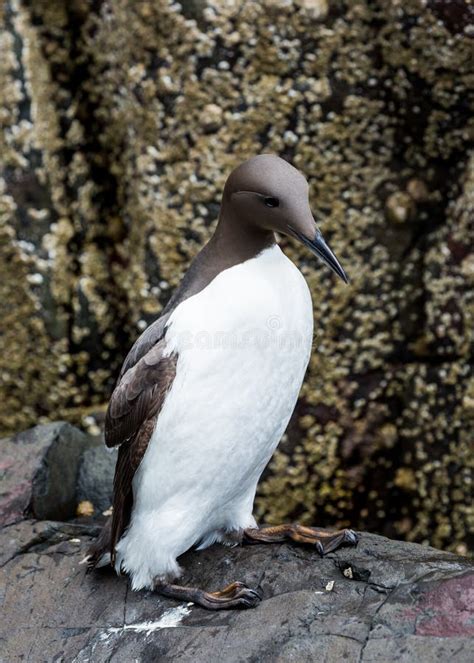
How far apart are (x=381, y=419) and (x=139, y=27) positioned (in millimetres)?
2535

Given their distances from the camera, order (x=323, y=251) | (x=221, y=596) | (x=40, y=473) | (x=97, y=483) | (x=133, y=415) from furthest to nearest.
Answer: (x=97, y=483) < (x=40, y=473) < (x=133, y=415) < (x=221, y=596) < (x=323, y=251)

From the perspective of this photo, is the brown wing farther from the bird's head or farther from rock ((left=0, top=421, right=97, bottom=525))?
rock ((left=0, top=421, right=97, bottom=525))

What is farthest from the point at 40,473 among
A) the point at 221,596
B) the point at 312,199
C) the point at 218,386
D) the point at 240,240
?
the point at 312,199

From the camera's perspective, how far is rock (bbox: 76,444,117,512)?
16.0ft

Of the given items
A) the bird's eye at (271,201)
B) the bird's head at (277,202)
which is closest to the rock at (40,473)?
the bird's head at (277,202)

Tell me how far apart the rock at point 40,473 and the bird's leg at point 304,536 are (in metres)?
1.12

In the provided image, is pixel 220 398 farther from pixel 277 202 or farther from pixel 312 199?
pixel 312 199

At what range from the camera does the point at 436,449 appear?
5340 millimetres

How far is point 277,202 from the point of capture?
11.1 ft

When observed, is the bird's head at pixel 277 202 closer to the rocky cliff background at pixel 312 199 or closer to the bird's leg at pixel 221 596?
the bird's leg at pixel 221 596

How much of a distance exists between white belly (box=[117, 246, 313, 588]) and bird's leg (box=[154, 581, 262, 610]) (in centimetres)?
11

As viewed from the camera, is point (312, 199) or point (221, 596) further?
point (312, 199)

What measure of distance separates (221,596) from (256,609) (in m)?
0.18

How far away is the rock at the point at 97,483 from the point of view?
4867mm
